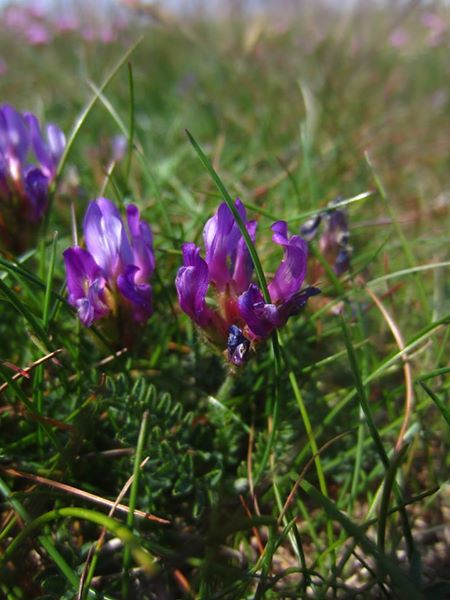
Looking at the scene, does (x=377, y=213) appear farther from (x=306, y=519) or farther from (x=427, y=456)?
(x=306, y=519)

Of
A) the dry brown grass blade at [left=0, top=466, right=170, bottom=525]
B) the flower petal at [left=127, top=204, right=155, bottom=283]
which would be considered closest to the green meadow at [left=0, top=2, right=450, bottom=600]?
the dry brown grass blade at [left=0, top=466, right=170, bottom=525]

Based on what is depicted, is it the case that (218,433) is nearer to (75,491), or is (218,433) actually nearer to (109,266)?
(75,491)

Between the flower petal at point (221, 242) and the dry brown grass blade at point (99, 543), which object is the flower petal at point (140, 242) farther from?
the dry brown grass blade at point (99, 543)

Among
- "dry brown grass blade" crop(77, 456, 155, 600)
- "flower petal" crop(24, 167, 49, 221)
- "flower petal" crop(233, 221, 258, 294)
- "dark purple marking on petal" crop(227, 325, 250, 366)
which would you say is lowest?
"dry brown grass blade" crop(77, 456, 155, 600)

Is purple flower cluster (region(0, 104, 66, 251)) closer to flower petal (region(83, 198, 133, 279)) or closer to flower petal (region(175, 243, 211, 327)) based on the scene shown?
flower petal (region(83, 198, 133, 279))

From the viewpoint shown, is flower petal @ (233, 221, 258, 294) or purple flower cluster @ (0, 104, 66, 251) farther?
purple flower cluster @ (0, 104, 66, 251)

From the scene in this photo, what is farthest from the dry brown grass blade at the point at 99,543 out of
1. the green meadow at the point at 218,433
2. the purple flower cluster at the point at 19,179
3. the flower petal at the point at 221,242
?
the purple flower cluster at the point at 19,179

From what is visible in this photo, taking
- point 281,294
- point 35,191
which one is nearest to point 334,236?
point 281,294
